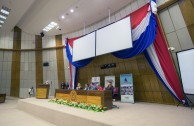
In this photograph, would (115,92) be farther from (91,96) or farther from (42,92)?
(42,92)

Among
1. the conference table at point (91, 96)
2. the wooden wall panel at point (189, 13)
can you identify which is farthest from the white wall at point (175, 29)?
the conference table at point (91, 96)

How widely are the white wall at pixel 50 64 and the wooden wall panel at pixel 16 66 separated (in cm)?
202

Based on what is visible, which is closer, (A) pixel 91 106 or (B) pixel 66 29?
(A) pixel 91 106

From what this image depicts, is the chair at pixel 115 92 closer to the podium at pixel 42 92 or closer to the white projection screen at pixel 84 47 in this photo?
the white projection screen at pixel 84 47

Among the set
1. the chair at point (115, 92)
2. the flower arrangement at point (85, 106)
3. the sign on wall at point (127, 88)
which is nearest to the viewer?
the flower arrangement at point (85, 106)

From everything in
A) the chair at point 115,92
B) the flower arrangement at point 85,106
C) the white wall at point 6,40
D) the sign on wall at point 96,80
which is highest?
the white wall at point 6,40

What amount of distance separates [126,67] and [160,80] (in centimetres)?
194

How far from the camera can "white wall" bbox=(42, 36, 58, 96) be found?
10.6 metres

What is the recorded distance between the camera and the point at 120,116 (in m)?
3.61

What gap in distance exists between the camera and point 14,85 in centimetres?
1055

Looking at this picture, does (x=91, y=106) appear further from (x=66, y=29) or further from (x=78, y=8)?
(x=66, y=29)

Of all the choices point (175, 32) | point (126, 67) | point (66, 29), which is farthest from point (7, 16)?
point (175, 32)

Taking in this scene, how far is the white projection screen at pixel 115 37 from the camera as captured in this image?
568cm

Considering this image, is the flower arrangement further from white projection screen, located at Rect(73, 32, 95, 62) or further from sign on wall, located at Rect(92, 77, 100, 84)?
white projection screen, located at Rect(73, 32, 95, 62)
